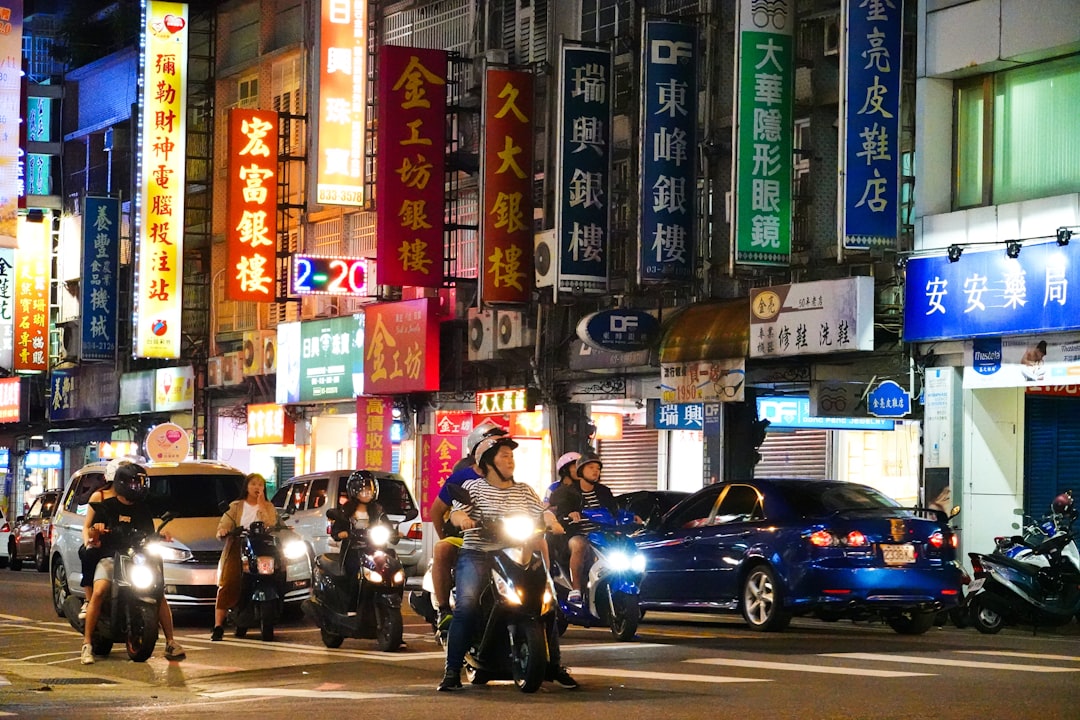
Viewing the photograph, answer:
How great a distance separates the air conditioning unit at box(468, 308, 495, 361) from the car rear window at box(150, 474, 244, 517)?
12215 mm

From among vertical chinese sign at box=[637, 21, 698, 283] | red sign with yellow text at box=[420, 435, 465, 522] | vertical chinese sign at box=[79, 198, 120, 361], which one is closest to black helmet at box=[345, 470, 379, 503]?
vertical chinese sign at box=[637, 21, 698, 283]

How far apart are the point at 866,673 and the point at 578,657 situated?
2728 millimetres

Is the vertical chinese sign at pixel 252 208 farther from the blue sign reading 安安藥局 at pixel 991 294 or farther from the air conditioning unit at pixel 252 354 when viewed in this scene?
the blue sign reading 安安藥局 at pixel 991 294

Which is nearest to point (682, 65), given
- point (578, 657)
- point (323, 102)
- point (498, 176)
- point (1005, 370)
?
point (498, 176)

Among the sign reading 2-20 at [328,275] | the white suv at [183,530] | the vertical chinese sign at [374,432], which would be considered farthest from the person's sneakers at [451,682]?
the vertical chinese sign at [374,432]

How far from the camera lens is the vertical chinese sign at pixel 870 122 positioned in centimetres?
2487

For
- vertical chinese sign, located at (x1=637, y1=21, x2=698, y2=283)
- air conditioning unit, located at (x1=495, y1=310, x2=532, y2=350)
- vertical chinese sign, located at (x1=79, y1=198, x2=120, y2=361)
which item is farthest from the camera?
vertical chinese sign, located at (x1=79, y1=198, x2=120, y2=361)

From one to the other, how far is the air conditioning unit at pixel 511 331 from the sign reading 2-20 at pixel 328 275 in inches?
166

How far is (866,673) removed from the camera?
14227 mm

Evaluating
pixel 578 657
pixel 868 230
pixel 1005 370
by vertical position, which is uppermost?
pixel 868 230

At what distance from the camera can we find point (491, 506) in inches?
520

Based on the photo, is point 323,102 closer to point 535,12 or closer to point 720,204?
point 535,12

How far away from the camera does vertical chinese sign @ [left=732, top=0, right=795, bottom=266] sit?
26.5 meters

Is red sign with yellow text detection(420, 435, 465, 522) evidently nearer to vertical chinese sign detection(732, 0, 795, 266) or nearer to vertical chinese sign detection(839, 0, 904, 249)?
Answer: vertical chinese sign detection(732, 0, 795, 266)
